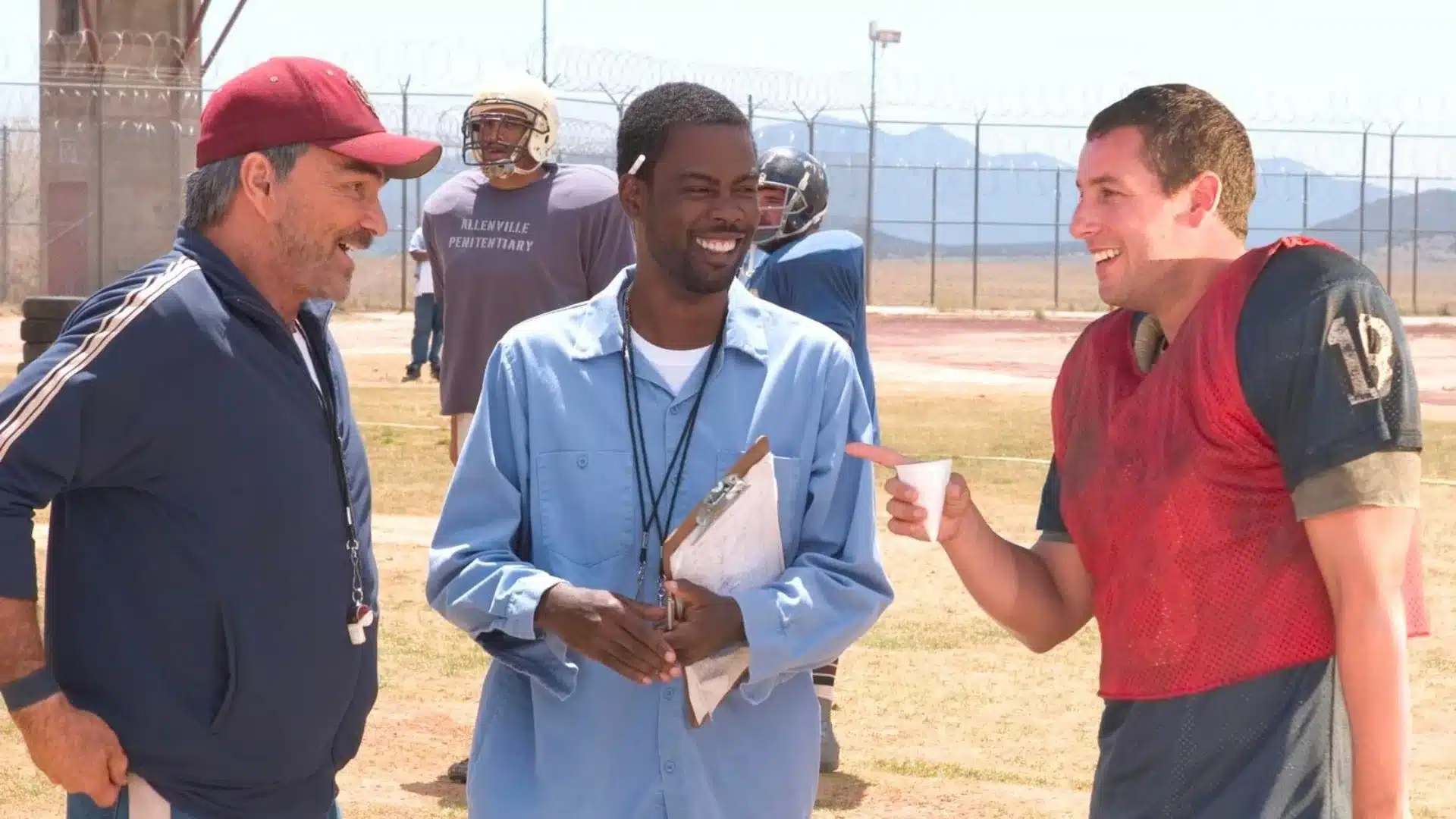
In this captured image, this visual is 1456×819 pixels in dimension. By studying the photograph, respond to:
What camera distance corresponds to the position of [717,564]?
3557 mm

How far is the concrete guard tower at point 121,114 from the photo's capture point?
28297 mm

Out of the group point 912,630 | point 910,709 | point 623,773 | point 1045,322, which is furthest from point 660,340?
point 1045,322

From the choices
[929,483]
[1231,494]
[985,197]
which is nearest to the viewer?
[1231,494]

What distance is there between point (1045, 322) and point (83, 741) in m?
35.6

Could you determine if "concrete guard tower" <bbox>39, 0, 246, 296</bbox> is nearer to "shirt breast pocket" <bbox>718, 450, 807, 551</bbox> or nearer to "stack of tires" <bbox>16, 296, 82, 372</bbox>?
"stack of tires" <bbox>16, 296, 82, 372</bbox>

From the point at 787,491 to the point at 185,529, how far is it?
1028 millimetres

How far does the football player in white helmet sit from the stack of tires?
9.61 meters

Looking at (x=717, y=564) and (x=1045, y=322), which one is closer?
(x=717, y=564)

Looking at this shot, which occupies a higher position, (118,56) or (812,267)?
(118,56)

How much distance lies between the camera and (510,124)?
7.41 meters

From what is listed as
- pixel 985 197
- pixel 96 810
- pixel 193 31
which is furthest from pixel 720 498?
pixel 985 197

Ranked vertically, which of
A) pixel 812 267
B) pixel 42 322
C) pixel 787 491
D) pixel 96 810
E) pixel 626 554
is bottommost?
pixel 42 322

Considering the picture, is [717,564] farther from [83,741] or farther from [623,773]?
[83,741]

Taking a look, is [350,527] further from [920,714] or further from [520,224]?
[920,714]
